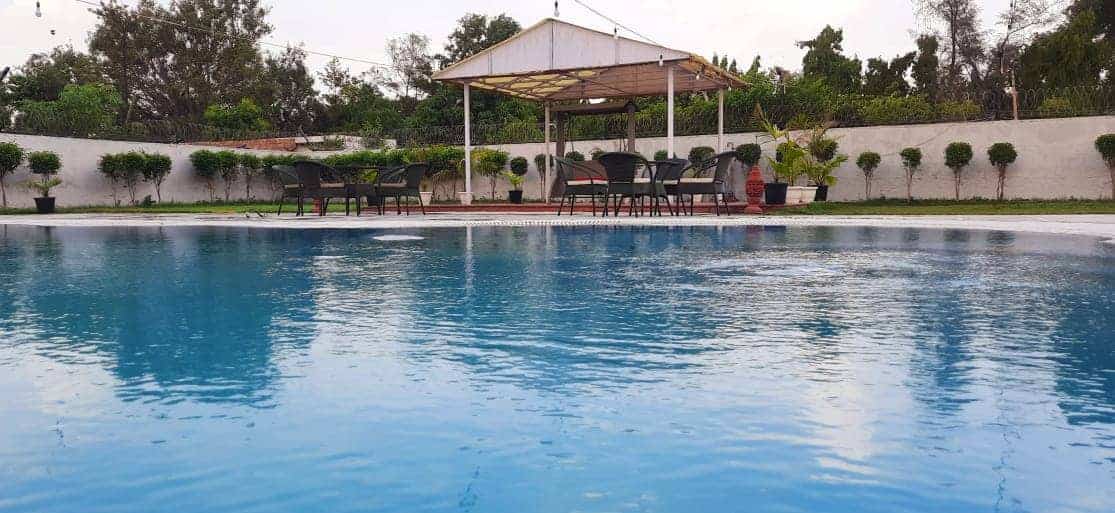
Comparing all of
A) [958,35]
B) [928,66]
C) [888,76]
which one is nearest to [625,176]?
[928,66]

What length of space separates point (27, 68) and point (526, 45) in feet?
105

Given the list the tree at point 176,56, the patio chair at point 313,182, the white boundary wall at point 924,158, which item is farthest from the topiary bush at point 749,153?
the tree at point 176,56

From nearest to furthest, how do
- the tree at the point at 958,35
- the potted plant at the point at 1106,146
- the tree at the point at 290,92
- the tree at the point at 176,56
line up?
the potted plant at the point at 1106,146 < the tree at the point at 958,35 < the tree at the point at 176,56 < the tree at the point at 290,92

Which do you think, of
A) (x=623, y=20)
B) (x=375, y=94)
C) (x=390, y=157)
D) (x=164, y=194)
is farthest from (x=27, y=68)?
(x=623, y=20)

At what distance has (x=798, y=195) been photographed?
46.9ft

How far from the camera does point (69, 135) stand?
18797 millimetres

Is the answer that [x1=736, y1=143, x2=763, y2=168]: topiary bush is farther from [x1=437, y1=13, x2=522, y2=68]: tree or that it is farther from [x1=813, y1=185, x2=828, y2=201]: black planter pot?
[x1=437, y1=13, x2=522, y2=68]: tree

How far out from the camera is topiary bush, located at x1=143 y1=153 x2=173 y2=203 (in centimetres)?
1953

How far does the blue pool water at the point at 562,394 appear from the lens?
58.9 inches

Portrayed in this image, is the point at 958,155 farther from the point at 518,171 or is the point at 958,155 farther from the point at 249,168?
the point at 249,168

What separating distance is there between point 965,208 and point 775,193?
10.3 ft

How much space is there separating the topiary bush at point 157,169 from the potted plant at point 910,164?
16.9 m

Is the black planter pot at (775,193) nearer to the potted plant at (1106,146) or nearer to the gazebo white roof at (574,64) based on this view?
the gazebo white roof at (574,64)

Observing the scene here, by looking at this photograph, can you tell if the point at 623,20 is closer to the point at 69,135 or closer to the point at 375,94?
the point at 69,135
